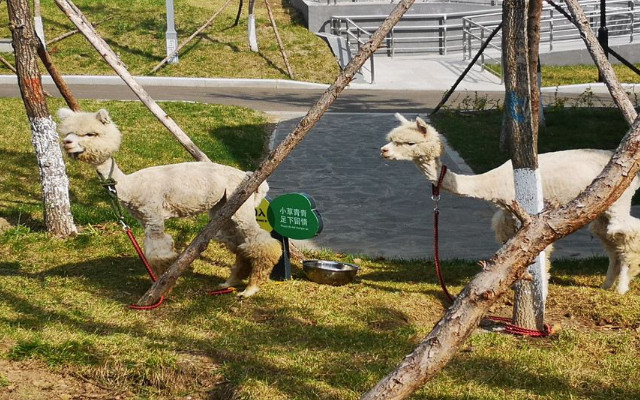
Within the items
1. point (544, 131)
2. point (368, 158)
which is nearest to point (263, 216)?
A: point (368, 158)

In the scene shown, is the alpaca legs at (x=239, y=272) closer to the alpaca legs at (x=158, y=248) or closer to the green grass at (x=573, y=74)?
the alpaca legs at (x=158, y=248)

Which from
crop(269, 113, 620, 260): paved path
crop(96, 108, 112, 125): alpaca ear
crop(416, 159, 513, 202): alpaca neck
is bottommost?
crop(269, 113, 620, 260): paved path

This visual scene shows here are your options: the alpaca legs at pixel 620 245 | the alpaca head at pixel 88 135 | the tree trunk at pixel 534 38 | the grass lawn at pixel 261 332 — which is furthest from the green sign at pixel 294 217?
the alpaca legs at pixel 620 245

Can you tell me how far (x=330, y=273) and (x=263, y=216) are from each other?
0.76 metres

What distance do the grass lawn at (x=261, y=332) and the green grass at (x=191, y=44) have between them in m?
14.1

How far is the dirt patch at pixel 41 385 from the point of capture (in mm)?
5762

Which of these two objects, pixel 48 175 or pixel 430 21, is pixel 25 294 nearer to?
pixel 48 175

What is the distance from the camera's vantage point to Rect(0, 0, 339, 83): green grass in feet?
79.6

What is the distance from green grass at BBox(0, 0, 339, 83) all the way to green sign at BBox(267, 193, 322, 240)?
52.1 feet

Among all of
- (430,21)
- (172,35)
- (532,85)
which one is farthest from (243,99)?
(532,85)

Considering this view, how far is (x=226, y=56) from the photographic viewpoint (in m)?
25.1

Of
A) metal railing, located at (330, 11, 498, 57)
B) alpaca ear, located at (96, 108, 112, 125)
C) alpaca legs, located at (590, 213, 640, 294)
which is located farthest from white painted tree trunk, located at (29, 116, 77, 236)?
metal railing, located at (330, 11, 498, 57)

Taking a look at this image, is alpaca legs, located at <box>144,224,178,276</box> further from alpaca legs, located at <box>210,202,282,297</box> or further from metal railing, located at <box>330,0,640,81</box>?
metal railing, located at <box>330,0,640,81</box>

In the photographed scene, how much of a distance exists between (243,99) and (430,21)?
29.7ft
